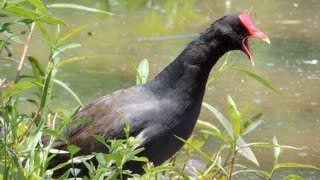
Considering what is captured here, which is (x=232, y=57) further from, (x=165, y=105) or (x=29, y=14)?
(x=29, y=14)

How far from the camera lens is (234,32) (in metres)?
3.52

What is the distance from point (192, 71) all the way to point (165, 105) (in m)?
0.20

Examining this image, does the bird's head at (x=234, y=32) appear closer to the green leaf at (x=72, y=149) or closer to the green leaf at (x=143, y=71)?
the green leaf at (x=143, y=71)

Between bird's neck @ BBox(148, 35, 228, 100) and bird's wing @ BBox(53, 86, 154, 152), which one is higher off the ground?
bird's neck @ BBox(148, 35, 228, 100)

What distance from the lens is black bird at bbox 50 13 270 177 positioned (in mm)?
3336

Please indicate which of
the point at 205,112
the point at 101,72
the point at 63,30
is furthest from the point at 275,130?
the point at 63,30

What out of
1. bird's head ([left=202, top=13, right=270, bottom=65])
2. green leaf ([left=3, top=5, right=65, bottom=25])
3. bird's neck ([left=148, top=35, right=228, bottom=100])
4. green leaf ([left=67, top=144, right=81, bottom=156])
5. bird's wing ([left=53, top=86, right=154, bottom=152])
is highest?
green leaf ([left=3, top=5, right=65, bottom=25])

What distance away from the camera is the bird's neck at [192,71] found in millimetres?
3502

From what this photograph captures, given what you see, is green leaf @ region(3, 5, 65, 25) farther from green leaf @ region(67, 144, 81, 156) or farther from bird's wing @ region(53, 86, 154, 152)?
bird's wing @ region(53, 86, 154, 152)

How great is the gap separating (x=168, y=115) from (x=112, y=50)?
2769 millimetres

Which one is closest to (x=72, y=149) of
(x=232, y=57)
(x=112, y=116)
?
(x=112, y=116)

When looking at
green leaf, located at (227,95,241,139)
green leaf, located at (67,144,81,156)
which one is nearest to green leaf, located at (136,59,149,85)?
green leaf, located at (227,95,241,139)

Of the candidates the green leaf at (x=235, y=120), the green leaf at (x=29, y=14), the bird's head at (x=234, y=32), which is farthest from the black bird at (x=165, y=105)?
the green leaf at (x=29, y=14)

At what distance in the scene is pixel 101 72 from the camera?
568cm
